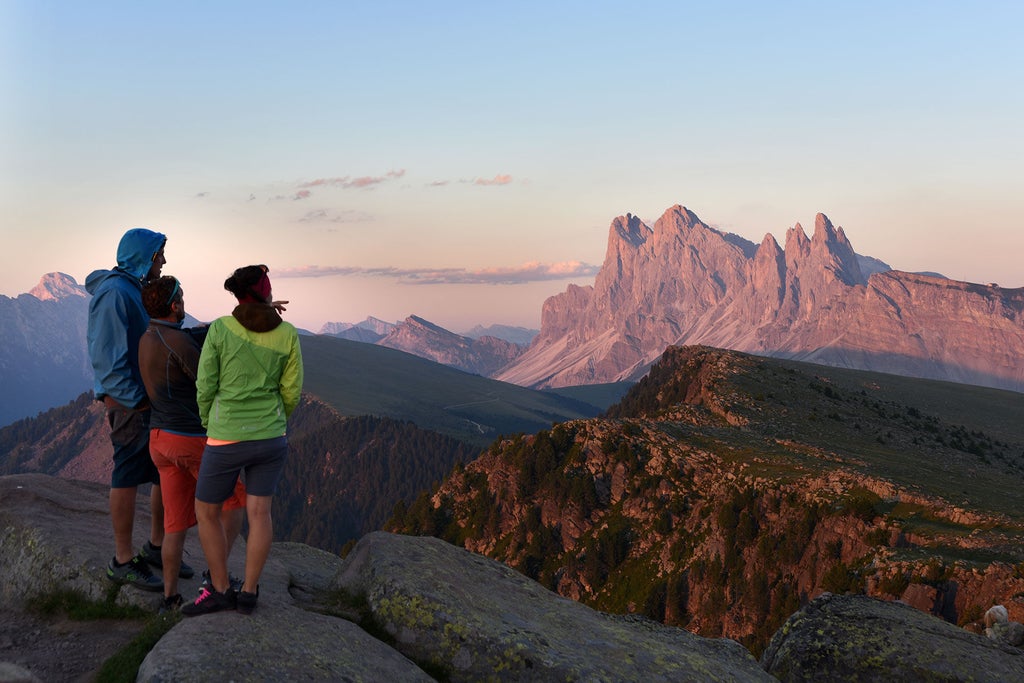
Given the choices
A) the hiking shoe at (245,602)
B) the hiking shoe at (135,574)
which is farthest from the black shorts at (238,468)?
the hiking shoe at (135,574)

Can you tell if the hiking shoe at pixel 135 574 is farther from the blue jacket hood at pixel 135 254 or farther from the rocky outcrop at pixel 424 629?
the blue jacket hood at pixel 135 254

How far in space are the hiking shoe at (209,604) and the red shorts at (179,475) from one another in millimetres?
1545

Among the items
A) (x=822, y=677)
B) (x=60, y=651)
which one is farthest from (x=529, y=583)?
(x=60, y=651)

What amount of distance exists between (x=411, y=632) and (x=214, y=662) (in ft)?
13.6


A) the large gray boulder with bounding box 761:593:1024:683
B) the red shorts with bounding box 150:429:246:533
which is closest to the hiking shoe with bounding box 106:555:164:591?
the red shorts with bounding box 150:429:246:533

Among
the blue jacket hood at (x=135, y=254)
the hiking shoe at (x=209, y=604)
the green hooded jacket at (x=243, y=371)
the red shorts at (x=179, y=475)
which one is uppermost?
the blue jacket hood at (x=135, y=254)

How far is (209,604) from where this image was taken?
507 inches

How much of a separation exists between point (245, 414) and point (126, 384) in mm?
3721

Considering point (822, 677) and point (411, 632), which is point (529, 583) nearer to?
point (411, 632)

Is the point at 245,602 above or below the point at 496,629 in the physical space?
above

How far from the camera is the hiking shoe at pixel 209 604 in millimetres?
12859

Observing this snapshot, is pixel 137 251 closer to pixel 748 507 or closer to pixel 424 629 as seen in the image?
pixel 424 629

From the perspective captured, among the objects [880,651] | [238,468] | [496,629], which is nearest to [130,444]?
[238,468]

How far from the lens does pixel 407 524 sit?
13550 centimetres
